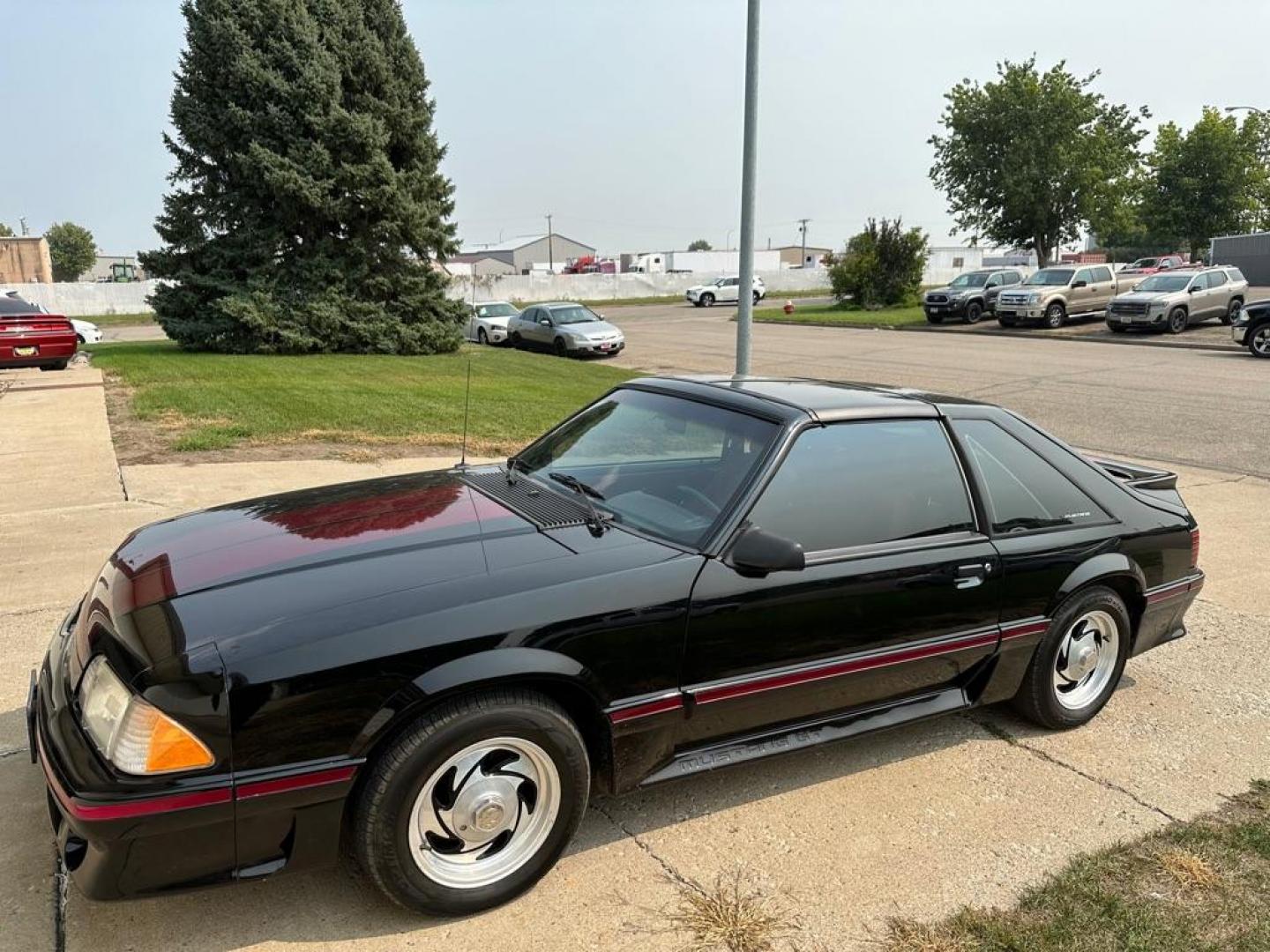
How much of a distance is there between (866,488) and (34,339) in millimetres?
16343

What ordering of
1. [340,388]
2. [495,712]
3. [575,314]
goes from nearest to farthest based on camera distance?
[495,712] < [340,388] < [575,314]

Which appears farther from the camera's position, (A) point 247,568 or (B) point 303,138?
(B) point 303,138

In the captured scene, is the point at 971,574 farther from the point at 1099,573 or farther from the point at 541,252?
the point at 541,252

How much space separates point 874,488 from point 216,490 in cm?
604

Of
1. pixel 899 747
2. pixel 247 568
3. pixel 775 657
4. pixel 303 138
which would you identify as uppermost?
pixel 303 138

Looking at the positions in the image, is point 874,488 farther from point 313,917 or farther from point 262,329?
point 262,329

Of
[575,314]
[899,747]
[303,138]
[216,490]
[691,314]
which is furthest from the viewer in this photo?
[691,314]

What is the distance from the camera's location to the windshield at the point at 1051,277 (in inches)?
1155

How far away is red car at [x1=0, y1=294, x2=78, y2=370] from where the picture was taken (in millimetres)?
15297

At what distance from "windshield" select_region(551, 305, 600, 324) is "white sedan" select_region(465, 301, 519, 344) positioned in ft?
9.14

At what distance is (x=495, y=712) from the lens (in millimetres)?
2553

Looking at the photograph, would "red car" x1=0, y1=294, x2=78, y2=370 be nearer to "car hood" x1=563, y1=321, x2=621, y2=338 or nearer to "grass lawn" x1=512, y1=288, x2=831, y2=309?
"car hood" x1=563, y1=321, x2=621, y2=338

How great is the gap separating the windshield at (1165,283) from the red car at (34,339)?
2673 cm

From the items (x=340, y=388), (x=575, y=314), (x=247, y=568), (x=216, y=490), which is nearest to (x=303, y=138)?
(x=340, y=388)
